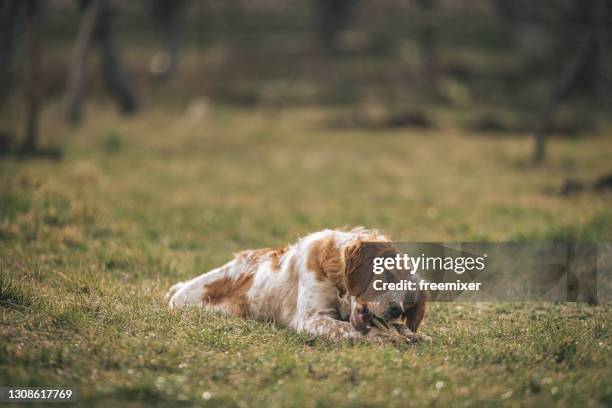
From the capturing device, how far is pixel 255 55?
29.0m

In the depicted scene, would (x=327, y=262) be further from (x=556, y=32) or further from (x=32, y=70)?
(x=556, y=32)

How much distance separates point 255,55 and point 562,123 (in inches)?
564

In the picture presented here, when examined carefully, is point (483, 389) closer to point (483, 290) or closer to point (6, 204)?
point (483, 290)

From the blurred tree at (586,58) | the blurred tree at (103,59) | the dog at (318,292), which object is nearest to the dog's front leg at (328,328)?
the dog at (318,292)

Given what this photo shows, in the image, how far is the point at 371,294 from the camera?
455 cm

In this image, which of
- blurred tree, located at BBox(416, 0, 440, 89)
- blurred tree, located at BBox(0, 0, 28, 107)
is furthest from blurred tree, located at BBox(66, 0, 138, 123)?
blurred tree, located at BBox(416, 0, 440, 89)

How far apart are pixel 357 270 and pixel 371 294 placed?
198 mm

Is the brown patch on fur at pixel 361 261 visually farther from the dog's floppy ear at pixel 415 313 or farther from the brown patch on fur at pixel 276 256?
the brown patch on fur at pixel 276 256

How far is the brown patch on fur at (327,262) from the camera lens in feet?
15.7

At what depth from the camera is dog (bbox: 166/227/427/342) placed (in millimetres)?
4598

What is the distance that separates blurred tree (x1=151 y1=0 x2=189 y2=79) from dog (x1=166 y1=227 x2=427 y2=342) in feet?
72.6

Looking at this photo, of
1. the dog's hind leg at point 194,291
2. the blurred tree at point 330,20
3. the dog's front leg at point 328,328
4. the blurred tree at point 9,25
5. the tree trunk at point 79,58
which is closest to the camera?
the dog's front leg at point 328,328

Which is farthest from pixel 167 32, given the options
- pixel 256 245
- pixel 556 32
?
pixel 256 245

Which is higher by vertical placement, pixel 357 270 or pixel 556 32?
pixel 556 32
